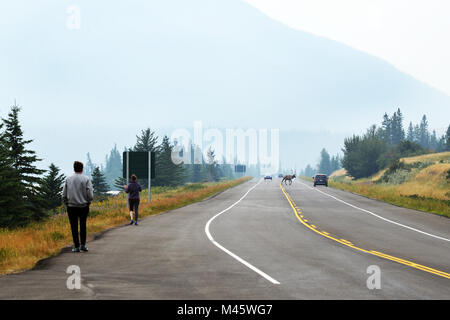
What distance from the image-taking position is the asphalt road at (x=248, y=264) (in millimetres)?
7434

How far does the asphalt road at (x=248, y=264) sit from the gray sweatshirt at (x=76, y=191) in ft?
4.31

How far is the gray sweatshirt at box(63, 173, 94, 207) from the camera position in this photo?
11.3m

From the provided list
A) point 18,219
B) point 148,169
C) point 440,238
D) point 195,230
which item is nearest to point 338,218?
point 440,238

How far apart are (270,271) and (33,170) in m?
31.6

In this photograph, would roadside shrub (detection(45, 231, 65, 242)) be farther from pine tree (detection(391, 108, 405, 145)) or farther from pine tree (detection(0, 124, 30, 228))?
pine tree (detection(391, 108, 405, 145))

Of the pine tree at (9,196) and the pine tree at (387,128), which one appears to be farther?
the pine tree at (387,128)

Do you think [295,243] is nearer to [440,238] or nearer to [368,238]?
[368,238]

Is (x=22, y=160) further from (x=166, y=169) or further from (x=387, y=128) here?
(x=387, y=128)

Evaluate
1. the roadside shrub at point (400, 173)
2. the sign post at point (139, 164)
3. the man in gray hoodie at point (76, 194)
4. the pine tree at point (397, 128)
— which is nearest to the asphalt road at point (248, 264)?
the man in gray hoodie at point (76, 194)

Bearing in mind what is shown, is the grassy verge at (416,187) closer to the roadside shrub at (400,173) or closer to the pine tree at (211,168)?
the roadside shrub at (400,173)

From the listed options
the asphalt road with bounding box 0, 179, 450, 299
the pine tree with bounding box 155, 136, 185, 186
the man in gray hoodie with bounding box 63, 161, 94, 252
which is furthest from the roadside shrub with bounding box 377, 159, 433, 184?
the man in gray hoodie with bounding box 63, 161, 94, 252

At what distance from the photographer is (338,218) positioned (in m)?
22.8

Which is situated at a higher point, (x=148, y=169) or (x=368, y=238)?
(x=148, y=169)

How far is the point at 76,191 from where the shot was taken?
37.1ft
